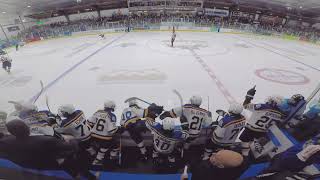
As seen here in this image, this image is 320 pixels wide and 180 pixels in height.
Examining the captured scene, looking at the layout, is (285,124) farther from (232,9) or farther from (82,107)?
(232,9)

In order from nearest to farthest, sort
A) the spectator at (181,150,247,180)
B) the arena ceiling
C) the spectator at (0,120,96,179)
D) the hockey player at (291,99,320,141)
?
the spectator at (181,150,247,180)
the spectator at (0,120,96,179)
the hockey player at (291,99,320,141)
the arena ceiling

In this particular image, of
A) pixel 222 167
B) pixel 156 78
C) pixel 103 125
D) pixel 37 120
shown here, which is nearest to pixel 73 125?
pixel 103 125

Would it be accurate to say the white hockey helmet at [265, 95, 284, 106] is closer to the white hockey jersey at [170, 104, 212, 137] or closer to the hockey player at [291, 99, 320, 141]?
the hockey player at [291, 99, 320, 141]

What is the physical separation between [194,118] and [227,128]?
15.0 inches

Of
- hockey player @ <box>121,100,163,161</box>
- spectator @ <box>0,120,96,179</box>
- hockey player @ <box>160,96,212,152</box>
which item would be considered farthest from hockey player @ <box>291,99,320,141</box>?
spectator @ <box>0,120,96,179</box>

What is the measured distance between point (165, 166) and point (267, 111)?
1416mm

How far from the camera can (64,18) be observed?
870 inches

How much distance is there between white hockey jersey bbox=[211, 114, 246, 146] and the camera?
7.57 ft

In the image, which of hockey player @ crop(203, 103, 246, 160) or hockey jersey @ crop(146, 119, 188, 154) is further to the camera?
hockey player @ crop(203, 103, 246, 160)

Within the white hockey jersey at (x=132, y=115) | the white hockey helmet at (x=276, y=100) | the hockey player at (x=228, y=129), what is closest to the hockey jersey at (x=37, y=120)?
the white hockey jersey at (x=132, y=115)

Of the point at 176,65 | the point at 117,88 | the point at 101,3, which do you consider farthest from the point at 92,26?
the point at 117,88

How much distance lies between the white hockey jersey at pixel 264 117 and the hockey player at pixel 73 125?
2.07 meters

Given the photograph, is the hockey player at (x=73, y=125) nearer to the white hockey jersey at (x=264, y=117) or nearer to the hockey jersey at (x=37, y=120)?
the hockey jersey at (x=37, y=120)

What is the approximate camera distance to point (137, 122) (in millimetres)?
2363
